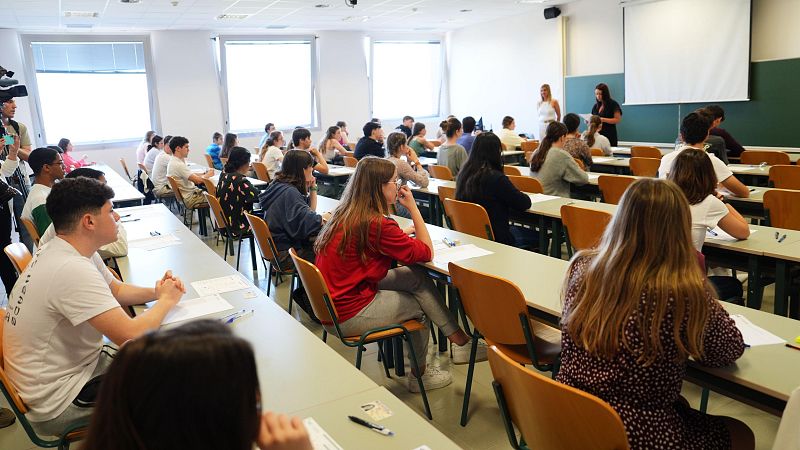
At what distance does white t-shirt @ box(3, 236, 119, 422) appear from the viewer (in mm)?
1861

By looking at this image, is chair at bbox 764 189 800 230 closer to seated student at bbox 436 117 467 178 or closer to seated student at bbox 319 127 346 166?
seated student at bbox 436 117 467 178

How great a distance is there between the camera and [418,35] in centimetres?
1485

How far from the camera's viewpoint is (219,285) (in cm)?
280

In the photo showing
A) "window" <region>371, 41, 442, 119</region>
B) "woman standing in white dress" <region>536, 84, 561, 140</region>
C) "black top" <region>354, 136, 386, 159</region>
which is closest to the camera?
"black top" <region>354, 136, 386, 159</region>

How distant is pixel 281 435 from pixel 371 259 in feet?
6.13

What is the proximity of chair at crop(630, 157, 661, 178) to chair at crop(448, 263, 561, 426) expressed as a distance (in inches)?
174

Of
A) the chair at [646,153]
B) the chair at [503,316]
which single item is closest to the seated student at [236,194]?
the chair at [503,316]

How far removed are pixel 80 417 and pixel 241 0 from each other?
826cm

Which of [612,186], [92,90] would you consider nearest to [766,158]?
[612,186]

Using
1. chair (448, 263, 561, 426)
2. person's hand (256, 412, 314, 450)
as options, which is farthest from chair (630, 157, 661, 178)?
person's hand (256, 412, 314, 450)

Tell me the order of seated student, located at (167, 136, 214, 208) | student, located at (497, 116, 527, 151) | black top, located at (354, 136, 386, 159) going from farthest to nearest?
student, located at (497, 116, 527, 151) → black top, located at (354, 136, 386, 159) → seated student, located at (167, 136, 214, 208)

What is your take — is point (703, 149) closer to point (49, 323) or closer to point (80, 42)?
point (49, 323)

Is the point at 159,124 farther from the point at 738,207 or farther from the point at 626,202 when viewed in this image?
the point at 626,202

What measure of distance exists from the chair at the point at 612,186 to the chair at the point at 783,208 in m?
1.01
